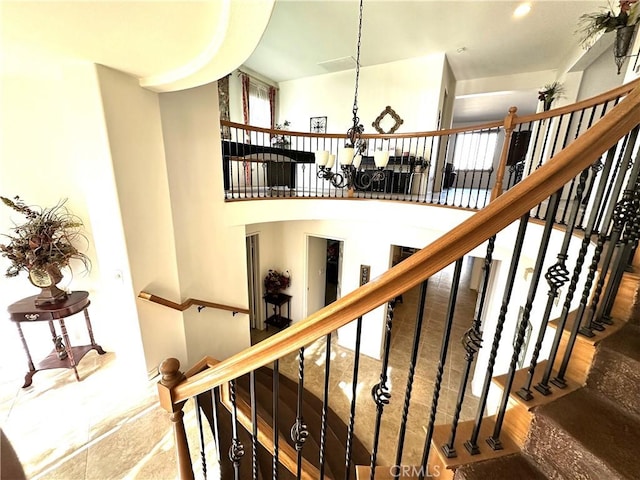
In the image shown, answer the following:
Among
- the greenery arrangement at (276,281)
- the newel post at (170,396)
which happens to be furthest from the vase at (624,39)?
the greenery arrangement at (276,281)

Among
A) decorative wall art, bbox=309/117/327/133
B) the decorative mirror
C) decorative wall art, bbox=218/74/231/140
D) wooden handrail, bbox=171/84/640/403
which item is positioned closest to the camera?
wooden handrail, bbox=171/84/640/403

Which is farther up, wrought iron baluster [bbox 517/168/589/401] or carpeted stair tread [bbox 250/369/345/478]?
wrought iron baluster [bbox 517/168/589/401]

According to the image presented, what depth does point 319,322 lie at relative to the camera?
82 centimetres

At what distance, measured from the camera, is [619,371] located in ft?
3.09

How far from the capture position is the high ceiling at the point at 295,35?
4.89 ft

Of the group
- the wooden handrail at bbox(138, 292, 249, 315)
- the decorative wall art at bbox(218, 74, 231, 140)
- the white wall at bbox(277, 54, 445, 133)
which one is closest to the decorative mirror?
the white wall at bbox(277, 54, 445, 133)

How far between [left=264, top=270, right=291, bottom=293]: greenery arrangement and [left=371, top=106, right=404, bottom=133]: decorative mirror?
391cm

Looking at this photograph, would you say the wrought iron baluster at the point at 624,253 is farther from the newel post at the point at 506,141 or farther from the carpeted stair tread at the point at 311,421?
the carpeted stair tread at the point at 311,421

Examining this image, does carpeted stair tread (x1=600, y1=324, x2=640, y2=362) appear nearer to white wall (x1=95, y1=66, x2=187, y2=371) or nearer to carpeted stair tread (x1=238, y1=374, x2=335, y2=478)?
carpeted stair tread (x1=238, y1=374, x2=335, y2=478)

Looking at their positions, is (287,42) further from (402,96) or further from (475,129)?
(475,129)

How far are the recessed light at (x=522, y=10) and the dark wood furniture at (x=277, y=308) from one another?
6.21m

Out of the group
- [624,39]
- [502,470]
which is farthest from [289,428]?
[624,39]

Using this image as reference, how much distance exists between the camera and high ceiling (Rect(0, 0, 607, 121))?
149 centimetres

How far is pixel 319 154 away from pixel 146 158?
164cm
